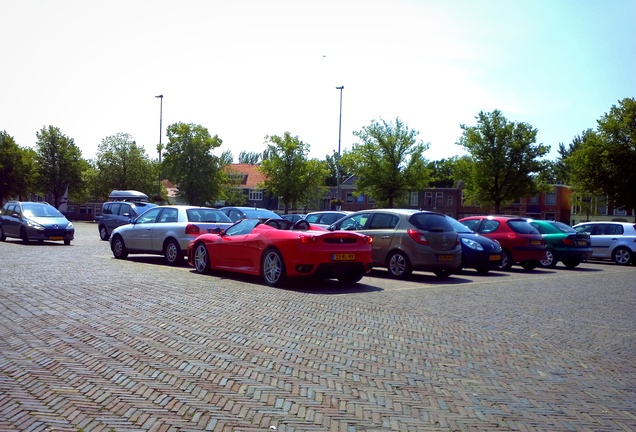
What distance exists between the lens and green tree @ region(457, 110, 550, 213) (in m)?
50.6

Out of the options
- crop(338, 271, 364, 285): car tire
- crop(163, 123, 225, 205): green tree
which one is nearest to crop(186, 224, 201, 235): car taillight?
crop(338, 271, 364, 285): car tire

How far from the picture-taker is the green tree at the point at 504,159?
50594 millimetres

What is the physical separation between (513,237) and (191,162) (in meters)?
50.6

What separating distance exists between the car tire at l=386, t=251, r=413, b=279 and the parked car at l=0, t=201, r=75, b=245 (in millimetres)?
13309

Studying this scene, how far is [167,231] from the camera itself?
16469 mm

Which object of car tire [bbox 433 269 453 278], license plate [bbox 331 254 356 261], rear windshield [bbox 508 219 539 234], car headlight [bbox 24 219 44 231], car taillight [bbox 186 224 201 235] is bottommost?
car tire [bbox 433 269 453 278]

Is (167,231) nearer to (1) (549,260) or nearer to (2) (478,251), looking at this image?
(2) (478,251)

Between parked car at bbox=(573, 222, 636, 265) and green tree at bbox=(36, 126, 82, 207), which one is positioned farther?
green tree at bbox=(36, 126, 82, 207)

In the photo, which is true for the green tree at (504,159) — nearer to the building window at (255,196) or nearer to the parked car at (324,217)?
the parked car at (324,217)

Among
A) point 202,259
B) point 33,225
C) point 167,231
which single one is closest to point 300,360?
point 202,259

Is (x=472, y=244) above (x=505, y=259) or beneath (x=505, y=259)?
above

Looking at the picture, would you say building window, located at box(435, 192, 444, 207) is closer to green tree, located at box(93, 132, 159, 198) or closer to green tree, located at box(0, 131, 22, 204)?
green tree, located at box(93, 132, 159, 198)

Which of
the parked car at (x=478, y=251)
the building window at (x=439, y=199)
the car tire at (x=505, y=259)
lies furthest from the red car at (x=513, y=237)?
the building window at (x=439, y=199)

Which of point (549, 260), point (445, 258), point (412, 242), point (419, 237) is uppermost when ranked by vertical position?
point (419, 237)
